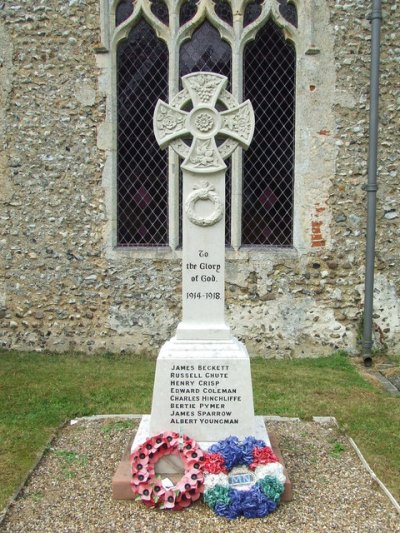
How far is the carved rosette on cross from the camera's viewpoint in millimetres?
4527

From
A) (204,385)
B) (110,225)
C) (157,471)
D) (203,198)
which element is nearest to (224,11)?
(110,225)

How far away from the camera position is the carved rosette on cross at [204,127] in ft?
14.9

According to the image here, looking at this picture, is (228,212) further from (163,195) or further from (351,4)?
(351,4)

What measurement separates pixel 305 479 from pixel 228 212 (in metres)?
4.77

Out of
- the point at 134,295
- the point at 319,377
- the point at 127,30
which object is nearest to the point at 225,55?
the point at 127,30

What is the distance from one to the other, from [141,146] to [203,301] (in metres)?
4.43

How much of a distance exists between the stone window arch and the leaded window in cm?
2

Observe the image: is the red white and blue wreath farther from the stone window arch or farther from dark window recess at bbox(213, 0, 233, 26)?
dark window recess at bbox(213, 0, 233, 26)

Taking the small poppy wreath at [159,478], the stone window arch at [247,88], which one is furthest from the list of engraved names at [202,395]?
the stone window arch at [247,88]

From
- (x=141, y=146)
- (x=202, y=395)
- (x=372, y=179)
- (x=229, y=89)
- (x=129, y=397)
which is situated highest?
(x=229, y=89)

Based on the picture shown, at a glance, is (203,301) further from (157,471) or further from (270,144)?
(270,144)

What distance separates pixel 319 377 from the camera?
23.6ft

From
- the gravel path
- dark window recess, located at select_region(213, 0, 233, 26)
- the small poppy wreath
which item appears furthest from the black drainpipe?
the small poppy wreath

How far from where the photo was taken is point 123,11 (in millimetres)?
8250
